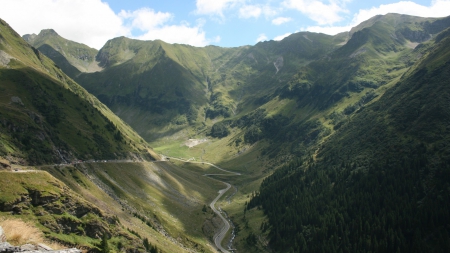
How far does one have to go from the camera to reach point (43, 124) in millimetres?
139750

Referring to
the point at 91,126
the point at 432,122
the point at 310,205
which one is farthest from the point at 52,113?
the point at 432,122

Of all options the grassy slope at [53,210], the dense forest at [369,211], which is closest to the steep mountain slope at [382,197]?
the dense forest at [369,211]

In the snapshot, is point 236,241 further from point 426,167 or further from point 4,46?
point 4,46

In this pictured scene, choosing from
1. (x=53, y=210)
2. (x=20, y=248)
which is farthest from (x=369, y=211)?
(x=20, y=248)

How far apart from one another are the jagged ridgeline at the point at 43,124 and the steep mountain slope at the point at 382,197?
102 meters

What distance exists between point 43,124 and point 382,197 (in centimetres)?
16264

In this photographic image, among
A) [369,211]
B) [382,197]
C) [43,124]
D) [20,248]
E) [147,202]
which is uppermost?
[43,124]

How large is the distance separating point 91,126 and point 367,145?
176164mm

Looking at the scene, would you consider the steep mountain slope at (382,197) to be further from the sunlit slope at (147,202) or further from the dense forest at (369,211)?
the sunlit slope at (147,202)

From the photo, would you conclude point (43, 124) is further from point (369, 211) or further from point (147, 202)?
point (369, 211)

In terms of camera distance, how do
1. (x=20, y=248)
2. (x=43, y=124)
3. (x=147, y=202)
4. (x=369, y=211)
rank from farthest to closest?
(x=147, y=202) → (x=43, y=124) → (x=369, y=211) → (x=20, y=248)

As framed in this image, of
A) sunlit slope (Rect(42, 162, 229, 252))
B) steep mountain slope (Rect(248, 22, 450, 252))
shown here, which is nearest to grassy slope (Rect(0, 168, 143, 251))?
sunlit slope (Rect(42, 162, 229, 252))

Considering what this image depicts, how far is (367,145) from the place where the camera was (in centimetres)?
19625

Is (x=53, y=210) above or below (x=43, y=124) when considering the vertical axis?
below
